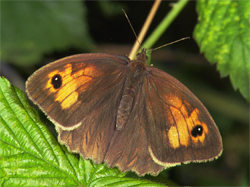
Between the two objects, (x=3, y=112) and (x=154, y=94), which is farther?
(x=154, y=94)

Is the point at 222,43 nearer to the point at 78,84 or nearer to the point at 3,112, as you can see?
the point at 78,84

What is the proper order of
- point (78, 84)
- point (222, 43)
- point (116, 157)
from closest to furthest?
point (116, 157) → point (78, 84) → point (222, 43)

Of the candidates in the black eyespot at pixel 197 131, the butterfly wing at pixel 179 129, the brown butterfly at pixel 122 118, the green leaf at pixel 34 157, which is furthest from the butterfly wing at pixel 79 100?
the black eyespot at pixel 197 131

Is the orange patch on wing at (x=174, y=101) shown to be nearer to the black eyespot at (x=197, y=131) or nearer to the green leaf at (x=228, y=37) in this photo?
the black eyespot at (x=197, y=131)

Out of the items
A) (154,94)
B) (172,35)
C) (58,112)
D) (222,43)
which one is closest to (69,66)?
(58,112)

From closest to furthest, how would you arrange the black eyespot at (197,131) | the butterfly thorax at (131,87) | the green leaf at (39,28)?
the black eyespot at (197,131) < the butterfly thorax at (131,87) < the green leaf at (39,28)

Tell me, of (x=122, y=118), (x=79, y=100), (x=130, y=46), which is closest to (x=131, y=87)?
(x=122, y=118)
